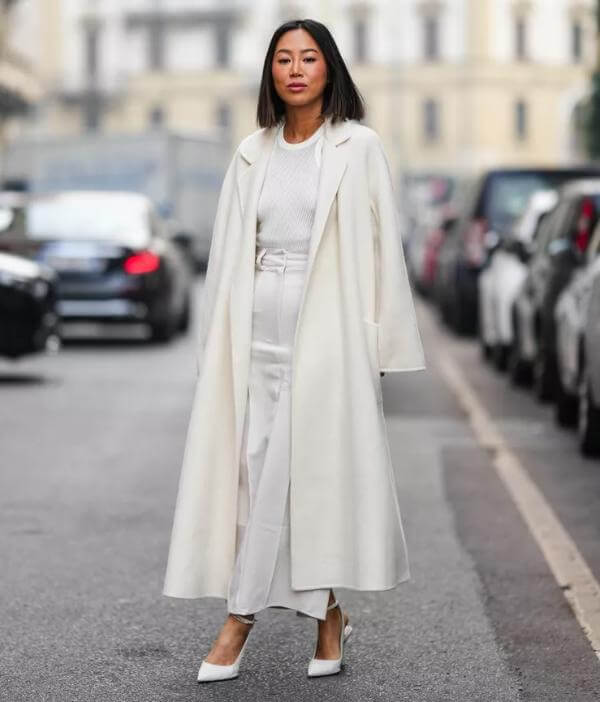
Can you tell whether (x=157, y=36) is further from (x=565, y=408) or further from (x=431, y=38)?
(x=565, y=408)

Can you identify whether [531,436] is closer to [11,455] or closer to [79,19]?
[11,455]

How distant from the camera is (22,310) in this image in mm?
15195

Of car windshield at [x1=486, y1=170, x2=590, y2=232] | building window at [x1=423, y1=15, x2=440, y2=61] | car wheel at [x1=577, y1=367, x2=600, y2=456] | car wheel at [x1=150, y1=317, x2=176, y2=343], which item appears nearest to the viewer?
car wheel at [x1=577, y1=367, x2=600, y2=456]

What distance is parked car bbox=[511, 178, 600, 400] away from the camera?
42.3ft

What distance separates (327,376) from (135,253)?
14.0m

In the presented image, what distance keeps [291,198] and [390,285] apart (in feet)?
1.15

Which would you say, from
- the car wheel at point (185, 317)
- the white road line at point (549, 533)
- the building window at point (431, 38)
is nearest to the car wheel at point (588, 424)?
the white road line at point (549, 533)

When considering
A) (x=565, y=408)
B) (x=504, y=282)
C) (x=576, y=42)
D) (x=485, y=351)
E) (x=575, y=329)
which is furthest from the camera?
(x=576, y=42)

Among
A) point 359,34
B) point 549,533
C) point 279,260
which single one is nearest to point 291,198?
point 279,260

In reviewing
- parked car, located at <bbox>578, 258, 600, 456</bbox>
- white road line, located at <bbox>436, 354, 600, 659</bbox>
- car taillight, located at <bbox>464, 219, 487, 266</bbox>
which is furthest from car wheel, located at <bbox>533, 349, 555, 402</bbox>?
car taillight, located at <bbox>464, 219, 487, 266</bbox>

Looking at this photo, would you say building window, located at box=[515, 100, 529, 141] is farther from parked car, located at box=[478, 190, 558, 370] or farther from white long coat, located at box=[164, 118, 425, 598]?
white long coat, located at box=[164, 118, 425, 598]

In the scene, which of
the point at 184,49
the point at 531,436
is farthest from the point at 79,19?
the point at 531,436

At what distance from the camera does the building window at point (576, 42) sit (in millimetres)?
102562

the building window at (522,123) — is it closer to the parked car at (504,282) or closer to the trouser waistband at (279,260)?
the parked car at (504,282)
